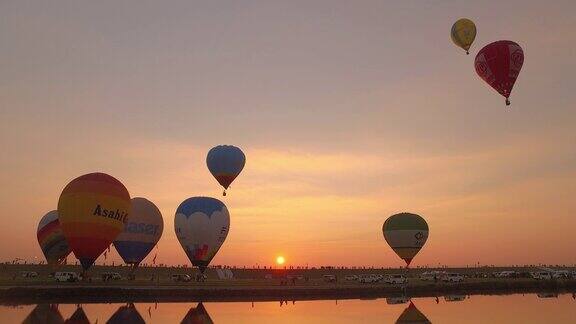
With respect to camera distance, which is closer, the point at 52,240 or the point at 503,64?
the point at 503,64

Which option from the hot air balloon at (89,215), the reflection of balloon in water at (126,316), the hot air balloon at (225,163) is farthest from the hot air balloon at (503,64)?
A: the hot air balloon at (89,215)

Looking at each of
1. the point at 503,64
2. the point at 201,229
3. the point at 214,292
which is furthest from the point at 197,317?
the point at 503,64

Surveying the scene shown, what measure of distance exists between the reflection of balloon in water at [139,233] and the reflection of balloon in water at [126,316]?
17262mm

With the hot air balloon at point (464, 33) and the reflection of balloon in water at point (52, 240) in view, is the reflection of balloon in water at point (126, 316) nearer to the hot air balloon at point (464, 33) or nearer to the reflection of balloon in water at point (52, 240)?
the reflection of balloon in water at point (52, 240)

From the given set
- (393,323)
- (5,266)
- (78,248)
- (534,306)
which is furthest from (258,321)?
(5,266)

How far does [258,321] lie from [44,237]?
3525cm

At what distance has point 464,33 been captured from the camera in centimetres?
4762

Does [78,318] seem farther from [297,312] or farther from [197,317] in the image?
[297,312]

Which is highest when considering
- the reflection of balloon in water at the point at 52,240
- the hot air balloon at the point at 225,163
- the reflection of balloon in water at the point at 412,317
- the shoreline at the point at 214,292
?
the hot air balloon at the point at 225,163

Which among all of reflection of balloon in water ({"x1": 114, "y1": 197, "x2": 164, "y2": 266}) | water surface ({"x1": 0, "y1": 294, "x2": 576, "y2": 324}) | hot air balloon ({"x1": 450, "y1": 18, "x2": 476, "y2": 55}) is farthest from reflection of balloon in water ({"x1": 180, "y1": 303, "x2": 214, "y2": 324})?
hot air balloon ({"x1": 450, "y1": 18, "x2": 476, "y2": 55})

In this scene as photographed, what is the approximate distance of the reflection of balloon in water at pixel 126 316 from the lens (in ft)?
90.1

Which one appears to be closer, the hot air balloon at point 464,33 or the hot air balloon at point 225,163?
the hot air balloon at point 464,33

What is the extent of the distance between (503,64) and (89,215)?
34458mm

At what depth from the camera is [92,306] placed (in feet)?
115
